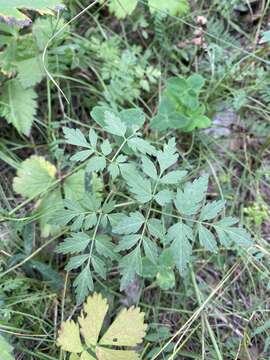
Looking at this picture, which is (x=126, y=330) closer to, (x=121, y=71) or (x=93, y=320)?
(x=93, y=320)

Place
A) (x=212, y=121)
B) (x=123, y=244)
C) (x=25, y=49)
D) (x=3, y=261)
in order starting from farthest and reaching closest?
(x=212, y=121), (x=25, y=49), (x=3, y=261), (x=123, y=244)

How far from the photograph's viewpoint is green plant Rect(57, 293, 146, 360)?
117cm

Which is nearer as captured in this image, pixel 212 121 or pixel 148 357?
pixel 148 357

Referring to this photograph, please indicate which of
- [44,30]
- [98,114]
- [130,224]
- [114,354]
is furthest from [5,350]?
[44,30]

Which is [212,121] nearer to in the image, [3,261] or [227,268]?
[227,268]

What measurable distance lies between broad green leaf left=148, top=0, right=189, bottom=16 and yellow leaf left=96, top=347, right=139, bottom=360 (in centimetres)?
128

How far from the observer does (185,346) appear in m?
1.46

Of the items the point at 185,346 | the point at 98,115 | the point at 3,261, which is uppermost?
the point at 98,115

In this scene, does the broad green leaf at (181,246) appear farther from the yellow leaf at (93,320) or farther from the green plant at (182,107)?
the green plant at (182,107)

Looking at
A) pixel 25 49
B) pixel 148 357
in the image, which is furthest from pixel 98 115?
pixel 148 357

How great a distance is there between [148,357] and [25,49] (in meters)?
1.20

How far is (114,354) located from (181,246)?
0.33 m

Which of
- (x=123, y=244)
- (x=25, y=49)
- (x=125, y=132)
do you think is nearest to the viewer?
(x=123, y=244)

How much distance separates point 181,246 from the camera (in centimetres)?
118
